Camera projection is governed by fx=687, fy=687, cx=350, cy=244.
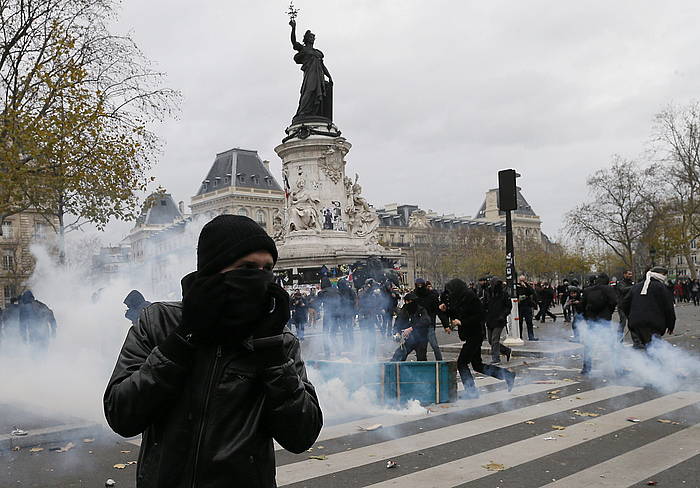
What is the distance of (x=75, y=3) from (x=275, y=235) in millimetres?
18040

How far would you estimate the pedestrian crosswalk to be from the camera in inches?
246

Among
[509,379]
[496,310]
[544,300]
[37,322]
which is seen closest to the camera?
[509,379]

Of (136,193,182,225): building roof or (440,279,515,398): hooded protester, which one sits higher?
(136,193,182,225): building roof

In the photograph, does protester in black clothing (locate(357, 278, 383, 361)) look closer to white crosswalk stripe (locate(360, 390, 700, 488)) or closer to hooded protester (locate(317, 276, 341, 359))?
hooded protester (locate(317, 276, 341, 359))

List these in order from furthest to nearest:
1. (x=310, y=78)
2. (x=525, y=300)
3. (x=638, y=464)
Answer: (x=310, y=78), (x=525, y=300), (x=638, y=464)

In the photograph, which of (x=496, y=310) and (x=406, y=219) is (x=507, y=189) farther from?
(x=406, y=219)

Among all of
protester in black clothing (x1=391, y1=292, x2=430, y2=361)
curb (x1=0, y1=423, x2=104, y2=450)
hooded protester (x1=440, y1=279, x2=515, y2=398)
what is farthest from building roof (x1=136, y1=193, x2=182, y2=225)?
curb (x1=0, y1=423, x2=104, y2=450)

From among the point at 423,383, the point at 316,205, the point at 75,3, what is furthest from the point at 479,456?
the point at 316,205

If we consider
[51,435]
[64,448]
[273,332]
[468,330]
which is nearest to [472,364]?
[468,330]

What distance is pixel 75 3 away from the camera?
18281 millimetres

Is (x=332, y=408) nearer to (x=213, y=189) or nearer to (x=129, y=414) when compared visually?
(x=129, y=414)

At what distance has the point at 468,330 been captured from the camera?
10.7m

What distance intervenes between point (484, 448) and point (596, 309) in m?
6.22

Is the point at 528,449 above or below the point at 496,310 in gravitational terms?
below
